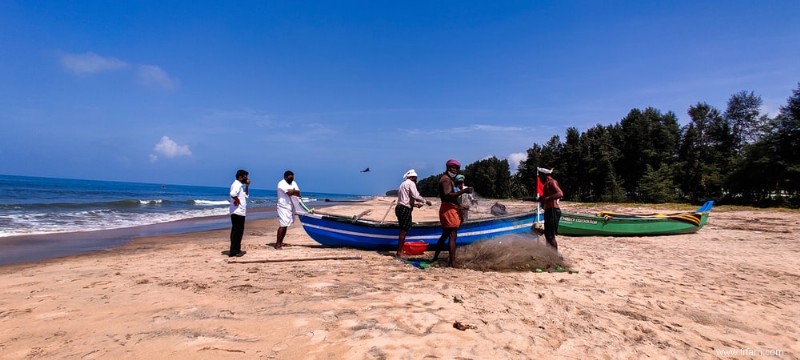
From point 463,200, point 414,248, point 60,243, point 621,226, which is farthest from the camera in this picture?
point 621,226

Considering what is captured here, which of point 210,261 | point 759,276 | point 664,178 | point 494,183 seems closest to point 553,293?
point 759,276

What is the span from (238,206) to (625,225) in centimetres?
1220

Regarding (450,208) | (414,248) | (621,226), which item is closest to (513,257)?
(450,208)

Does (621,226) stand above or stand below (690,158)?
below

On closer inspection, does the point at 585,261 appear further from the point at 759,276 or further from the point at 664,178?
the point at 664,178

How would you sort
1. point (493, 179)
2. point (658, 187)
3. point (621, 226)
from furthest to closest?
point (493, 179) → point (658, 187) → point (621, 226)

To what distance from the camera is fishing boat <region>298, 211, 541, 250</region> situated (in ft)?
28.6

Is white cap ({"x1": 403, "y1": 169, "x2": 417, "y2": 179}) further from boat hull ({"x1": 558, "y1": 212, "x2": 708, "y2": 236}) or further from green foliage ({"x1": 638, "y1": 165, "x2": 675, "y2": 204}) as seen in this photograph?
green foliage ({"x1": 638, "y1": 165, "x2": 675, "y2": 204})

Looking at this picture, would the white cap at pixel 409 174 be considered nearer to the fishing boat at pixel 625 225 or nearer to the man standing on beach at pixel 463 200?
the man standing on beach at pixel 463 200

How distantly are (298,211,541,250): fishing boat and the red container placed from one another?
0.27m

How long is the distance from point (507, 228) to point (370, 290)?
4664 mm

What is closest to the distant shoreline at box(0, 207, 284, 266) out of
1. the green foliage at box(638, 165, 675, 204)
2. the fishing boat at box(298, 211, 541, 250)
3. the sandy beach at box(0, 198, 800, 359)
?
the sandy beach at box(0, 198, 800, 359)

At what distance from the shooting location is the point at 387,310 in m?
4.39

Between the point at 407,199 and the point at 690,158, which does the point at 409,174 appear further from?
the point at 690,158
